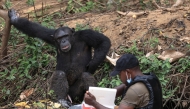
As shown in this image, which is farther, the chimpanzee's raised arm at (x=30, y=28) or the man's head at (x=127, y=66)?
the chimpanzee's raised arm at (x=30, y=28)

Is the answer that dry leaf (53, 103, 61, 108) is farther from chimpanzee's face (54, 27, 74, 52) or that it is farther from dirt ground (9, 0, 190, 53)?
dirt ground (9, 0, 190, 53)

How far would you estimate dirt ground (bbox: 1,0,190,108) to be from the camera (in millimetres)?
7773

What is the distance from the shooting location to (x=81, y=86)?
→ 23.4 ft

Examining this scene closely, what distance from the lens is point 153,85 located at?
489 centimetres

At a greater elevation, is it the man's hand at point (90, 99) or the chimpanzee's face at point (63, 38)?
the chimpanzee's face at point (63, 38)

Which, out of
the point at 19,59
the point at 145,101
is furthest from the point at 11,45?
the point at 145,101

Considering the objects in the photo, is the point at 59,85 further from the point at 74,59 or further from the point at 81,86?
the point at 74,59

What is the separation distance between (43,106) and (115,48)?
8.67 feet

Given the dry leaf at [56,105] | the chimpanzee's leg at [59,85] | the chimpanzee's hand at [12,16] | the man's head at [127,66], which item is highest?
the chimpanzee's hand at [12,16]

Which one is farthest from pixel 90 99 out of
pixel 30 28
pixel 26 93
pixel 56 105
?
pixel 30 28

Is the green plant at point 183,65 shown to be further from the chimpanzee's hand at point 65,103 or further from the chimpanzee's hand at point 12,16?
the chimpanzee's hand at point 12,16

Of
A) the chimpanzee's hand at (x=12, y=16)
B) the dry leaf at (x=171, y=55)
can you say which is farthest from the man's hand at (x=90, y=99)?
the chimpanzee's hand at (x=12, y=16)

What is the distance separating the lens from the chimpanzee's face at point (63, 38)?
7.02 metres

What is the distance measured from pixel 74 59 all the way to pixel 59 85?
0.65 m
